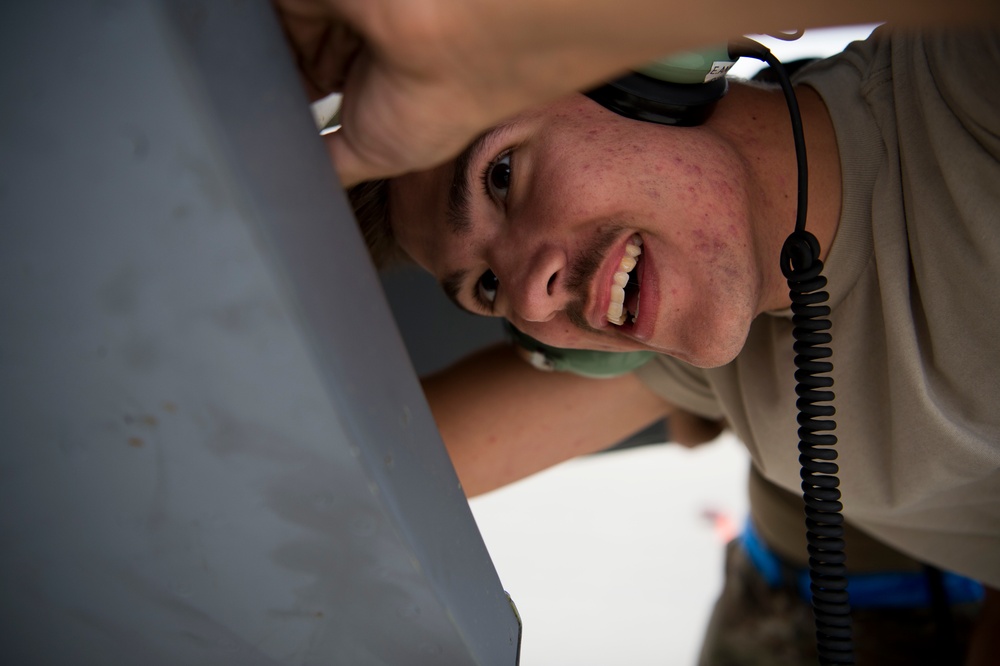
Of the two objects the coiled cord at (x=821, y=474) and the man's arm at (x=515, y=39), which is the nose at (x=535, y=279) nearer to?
the coiled cord at (x=821, y=474)

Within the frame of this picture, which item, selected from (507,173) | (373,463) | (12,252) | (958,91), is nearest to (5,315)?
(12,252)

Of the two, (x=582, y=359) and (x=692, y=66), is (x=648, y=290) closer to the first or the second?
(x=692, y=66)

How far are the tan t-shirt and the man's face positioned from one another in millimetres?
139

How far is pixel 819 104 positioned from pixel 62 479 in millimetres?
910

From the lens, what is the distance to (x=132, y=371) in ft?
1.33

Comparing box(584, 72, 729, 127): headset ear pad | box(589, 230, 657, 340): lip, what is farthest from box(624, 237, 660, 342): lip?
box(584, 72, 729, 127): headset ear pad

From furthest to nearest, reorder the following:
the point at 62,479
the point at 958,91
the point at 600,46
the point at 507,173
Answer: the point at 507,173
the point at 958,91
the point at 62,479
the point at 600,46

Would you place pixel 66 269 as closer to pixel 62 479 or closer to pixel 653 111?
pixel 62 479

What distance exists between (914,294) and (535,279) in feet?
1.40

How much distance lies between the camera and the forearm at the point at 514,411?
4.49 ft

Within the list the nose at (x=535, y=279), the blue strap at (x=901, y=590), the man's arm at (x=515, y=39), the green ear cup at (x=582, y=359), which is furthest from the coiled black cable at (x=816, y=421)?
the blue strap at (x=901, y=590)

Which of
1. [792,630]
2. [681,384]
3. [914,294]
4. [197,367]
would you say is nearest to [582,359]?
[681,384]

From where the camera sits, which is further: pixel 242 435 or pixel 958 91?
pixel 958 91

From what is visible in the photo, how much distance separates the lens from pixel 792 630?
1.58 m
